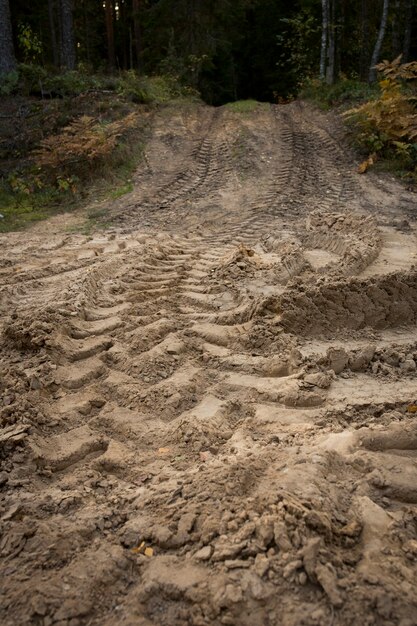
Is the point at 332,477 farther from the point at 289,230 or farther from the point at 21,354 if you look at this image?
the point at 289,230

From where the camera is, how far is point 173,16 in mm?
17266

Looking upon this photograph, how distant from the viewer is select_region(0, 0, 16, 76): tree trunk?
1294 centimetres

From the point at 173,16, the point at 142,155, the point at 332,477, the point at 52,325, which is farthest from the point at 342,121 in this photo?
the point at 332,477

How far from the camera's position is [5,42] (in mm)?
13141

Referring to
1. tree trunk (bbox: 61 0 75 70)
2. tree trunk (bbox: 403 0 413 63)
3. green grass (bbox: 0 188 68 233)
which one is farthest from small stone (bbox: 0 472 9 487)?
tree trunk (bbox: 403 0 413 63)

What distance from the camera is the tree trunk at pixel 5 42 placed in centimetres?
1294

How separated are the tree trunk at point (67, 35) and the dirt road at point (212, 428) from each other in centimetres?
1111

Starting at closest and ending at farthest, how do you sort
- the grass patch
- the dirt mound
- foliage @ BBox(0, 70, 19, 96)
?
the dirt mound → the grass patch → foliage @ BBox(0, 70, 19, 96)

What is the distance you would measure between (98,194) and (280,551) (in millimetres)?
8046

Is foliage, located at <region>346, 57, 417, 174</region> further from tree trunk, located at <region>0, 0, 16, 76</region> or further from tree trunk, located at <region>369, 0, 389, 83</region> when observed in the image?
tree trunk, located at <region>0, 0, 16, 76</region>

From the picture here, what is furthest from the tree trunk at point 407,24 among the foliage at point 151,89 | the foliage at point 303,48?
the foliage at point 151,89

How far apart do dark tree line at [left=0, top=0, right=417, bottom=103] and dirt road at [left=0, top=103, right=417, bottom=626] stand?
11677 millimetres

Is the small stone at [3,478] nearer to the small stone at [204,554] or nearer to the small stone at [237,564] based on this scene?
the small stone at [204,554]

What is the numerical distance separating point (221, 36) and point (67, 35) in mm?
5927
